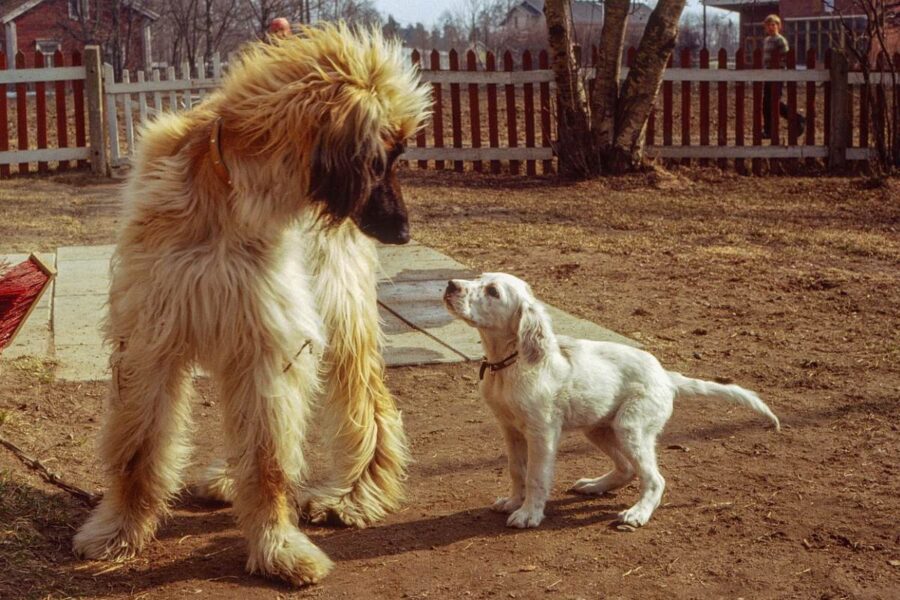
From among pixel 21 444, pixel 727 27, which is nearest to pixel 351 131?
pixel 21 444

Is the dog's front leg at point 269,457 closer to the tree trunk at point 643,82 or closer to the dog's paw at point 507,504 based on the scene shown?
the dog's paw at point 507,504

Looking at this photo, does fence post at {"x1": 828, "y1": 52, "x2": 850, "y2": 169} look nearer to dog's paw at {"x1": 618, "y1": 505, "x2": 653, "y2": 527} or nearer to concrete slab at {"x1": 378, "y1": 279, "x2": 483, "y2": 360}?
concrete slab at {"x1": 378, "y1": 279, "x2": 483, "y2": 360}

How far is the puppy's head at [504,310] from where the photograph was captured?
13.7ft

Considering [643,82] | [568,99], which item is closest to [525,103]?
[568,99]

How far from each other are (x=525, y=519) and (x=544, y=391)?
1.55 ft

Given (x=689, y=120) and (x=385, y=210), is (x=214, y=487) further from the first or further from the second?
(x=689, y=120)

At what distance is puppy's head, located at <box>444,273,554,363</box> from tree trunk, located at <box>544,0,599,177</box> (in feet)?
33.0

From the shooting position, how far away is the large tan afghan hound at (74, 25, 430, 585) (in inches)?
138

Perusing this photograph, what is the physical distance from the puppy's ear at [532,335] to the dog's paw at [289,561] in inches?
40.8

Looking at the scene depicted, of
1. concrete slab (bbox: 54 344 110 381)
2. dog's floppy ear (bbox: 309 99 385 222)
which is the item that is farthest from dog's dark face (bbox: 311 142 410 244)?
concrete slab (bbox: 54 344 110 381)

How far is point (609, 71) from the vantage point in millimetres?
13875

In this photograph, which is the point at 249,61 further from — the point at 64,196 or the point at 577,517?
the point at 64,196

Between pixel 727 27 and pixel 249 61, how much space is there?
5579 centimetres

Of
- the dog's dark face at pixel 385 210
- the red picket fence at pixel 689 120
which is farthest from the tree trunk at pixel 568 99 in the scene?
the dog's dark face at pixel 385 210
